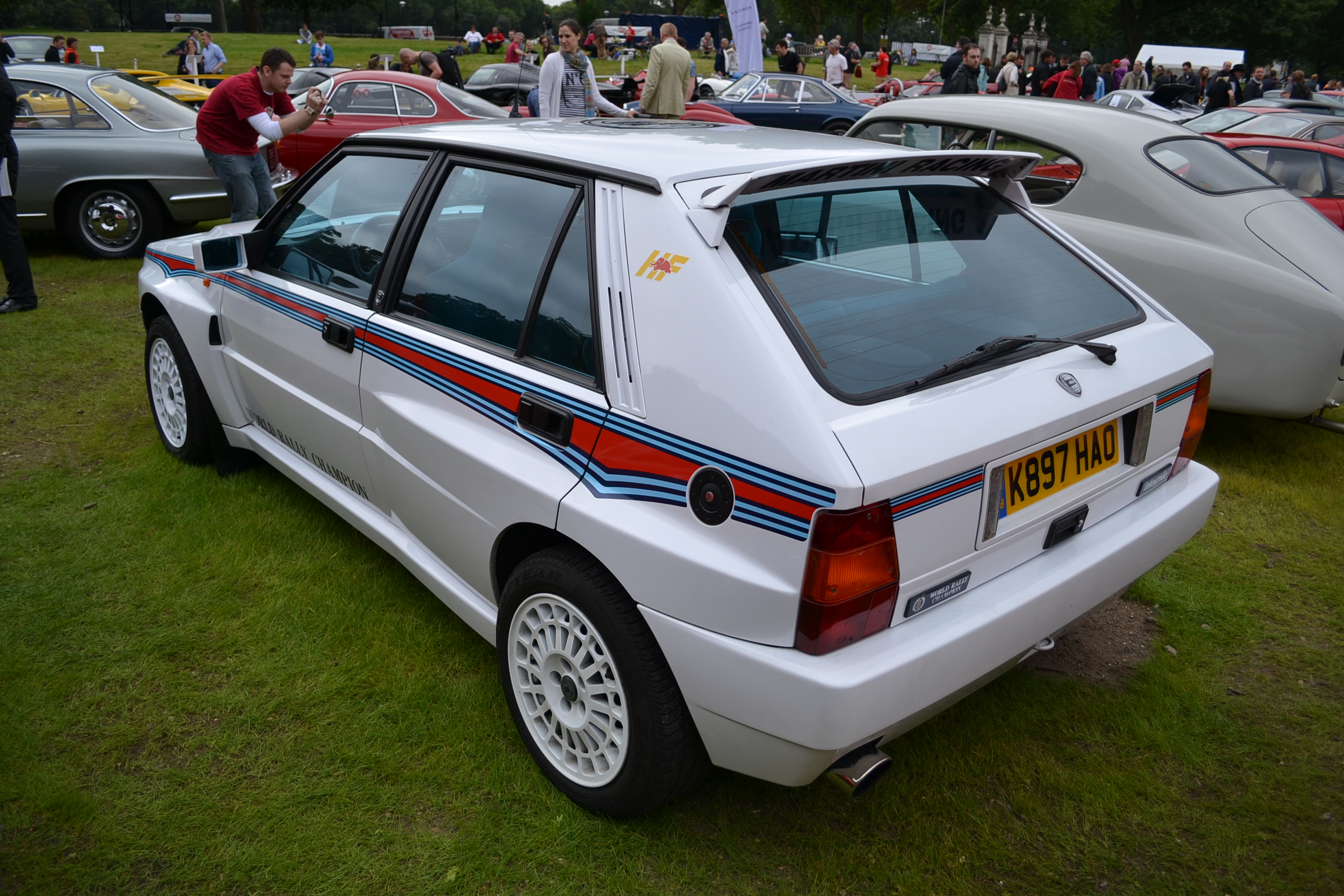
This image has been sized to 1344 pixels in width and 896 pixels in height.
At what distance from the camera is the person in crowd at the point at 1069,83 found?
733 inches

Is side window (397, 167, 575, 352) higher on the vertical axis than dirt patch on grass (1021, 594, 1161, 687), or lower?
higher

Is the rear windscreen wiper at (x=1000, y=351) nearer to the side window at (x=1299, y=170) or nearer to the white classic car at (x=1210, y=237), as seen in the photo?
the white classic car at (x=1210, y=237)

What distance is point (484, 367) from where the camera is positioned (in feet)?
8.03

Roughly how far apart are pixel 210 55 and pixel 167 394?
18.9m

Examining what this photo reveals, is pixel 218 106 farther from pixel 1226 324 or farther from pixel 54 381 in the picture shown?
pixel 1226 324

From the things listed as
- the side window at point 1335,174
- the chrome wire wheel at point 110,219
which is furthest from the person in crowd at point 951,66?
the chrome wire wheel at point 110,219

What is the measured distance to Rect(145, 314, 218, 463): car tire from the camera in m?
3.94

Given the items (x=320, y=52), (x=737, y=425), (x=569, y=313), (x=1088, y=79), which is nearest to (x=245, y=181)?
(x=569, y=313)

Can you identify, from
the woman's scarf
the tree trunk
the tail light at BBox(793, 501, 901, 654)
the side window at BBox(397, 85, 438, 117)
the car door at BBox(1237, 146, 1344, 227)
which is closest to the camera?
the tail light at BBox(793, 501, 901, 654)

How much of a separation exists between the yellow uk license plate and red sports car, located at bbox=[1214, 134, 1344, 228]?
6493 millimetres

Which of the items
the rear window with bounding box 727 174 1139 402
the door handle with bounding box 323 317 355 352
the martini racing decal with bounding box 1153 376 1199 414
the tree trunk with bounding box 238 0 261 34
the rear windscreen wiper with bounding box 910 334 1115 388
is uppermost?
the tree trunk with bounding box 238 0 261 34

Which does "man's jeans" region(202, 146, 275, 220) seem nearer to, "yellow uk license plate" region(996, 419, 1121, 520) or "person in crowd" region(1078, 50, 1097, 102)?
"yellow uk license plate" region(996, 419, 1121, 520)

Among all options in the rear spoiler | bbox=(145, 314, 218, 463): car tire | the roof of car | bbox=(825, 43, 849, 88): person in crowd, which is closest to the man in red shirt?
bbox=(145, 314, 218, 463): car tire

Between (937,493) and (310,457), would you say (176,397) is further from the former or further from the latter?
(937,493)
